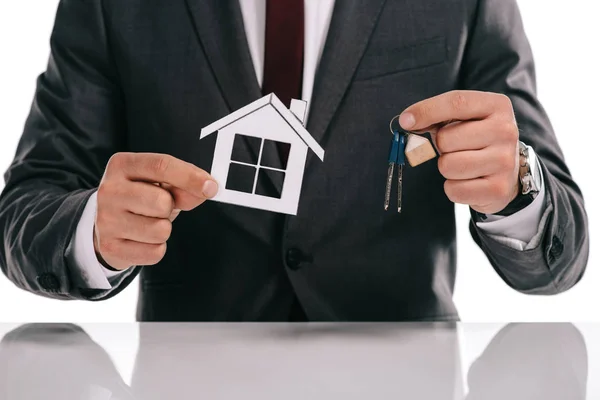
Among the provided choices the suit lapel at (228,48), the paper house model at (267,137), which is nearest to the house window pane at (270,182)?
the suit lapel at (228,48)

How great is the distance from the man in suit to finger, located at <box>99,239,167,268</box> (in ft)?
0.68

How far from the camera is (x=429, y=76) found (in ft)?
5.66

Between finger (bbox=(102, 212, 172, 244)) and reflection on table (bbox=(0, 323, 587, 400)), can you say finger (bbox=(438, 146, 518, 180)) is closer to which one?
reflection on table (bbox=(0, 323, 587, 400))

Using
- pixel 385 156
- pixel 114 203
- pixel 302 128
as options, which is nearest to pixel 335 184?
pixel 385 156

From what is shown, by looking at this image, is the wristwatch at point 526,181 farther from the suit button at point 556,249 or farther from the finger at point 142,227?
the finger at point 142,227

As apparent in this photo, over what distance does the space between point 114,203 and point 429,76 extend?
774 millimetres

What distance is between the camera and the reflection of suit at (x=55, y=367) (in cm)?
104

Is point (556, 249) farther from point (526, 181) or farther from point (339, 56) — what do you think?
point (339, 56)

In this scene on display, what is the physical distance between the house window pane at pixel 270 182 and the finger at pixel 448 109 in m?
0.43

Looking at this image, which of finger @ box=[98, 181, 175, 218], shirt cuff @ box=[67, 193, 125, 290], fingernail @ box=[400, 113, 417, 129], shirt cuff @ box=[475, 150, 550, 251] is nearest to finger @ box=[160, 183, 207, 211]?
finger @ box=[98, 181, 175, 218]

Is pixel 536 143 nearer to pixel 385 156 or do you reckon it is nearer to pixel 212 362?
pixel 385 156

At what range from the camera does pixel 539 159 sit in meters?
1.46

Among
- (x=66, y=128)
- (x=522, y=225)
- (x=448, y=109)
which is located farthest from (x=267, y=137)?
(x=66, y=128)

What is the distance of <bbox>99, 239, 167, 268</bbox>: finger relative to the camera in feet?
4.38
